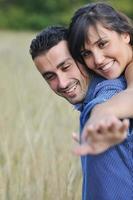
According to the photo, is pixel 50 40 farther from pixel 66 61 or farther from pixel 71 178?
pixel 71 178

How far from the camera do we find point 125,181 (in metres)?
1.74

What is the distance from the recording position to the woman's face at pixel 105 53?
185cm

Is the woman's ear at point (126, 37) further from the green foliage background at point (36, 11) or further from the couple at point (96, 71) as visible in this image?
the green foliage background at point (36, 11)

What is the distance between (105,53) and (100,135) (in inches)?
17.8

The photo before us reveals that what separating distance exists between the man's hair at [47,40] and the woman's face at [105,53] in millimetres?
77

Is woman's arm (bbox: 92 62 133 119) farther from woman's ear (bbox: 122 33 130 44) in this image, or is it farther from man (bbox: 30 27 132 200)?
woman's ear (bbox: 122 33 130 44)

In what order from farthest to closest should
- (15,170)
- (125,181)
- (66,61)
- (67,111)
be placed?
(67,111) → (15,170) → (66,61) → (125,181)

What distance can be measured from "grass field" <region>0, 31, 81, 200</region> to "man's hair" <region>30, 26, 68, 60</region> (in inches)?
29.1

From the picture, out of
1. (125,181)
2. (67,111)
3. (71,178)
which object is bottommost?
(67,111)

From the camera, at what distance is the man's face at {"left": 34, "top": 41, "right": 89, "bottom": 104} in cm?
187

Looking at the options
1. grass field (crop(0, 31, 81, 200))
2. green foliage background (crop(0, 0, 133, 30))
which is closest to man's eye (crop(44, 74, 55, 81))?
grass field (crop(0, 31, 81, 200))

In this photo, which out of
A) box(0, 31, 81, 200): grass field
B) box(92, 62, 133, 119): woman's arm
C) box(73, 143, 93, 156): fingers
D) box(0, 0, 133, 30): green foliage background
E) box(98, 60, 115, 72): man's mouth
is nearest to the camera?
box(73, 143, 93, 156): fingers

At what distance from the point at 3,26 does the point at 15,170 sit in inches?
1129

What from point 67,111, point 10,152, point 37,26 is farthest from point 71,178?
point 37,26
